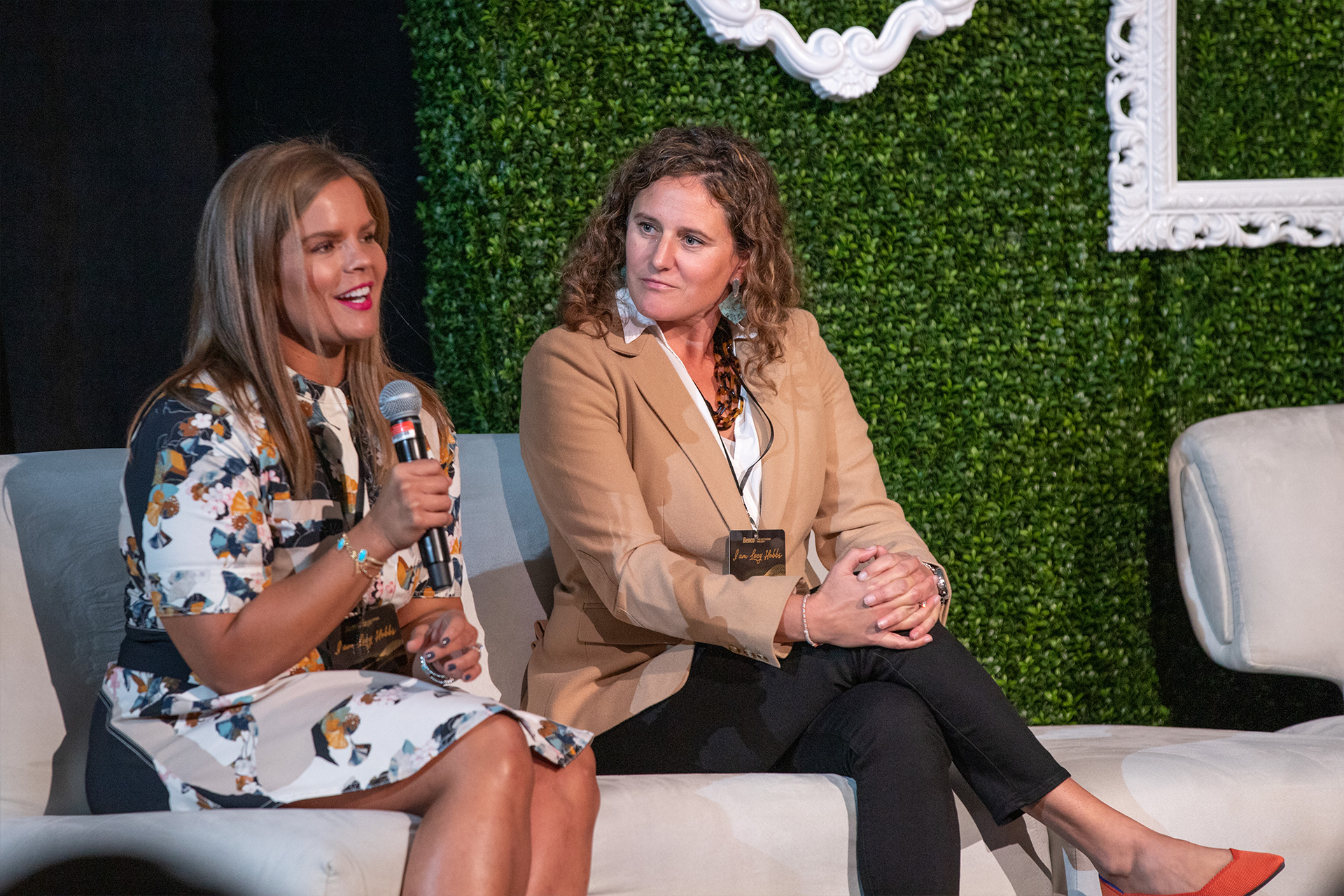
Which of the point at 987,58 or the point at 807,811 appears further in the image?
the point at 987,58

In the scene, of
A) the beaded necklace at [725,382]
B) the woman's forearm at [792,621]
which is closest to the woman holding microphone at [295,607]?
the woman's forearm at [792,621]

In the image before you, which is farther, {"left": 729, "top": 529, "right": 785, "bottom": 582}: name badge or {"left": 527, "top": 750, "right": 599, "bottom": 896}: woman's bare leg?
{"left": 729, "top": 529, "right": 785, "bottom": 582}: name badge

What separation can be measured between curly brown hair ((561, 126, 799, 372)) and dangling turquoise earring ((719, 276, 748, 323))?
0.02 metres

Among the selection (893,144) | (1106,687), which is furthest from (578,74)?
(1106,687)

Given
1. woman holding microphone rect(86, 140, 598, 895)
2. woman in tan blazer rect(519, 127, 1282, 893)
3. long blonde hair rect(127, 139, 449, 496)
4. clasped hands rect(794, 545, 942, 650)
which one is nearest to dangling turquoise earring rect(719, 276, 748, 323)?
woman in tan blazer rect(519, 127, 1282, 893)

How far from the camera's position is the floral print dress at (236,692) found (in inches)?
51.8

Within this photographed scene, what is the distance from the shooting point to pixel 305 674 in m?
1.42

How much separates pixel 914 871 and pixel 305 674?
88 cm

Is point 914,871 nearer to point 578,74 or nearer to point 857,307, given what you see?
point 857,307

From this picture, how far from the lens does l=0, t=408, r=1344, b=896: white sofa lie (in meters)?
1.34

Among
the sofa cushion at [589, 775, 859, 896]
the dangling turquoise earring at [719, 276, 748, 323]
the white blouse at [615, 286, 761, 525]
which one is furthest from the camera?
the dangling turquoise earring at [719, 276, 748, 323]

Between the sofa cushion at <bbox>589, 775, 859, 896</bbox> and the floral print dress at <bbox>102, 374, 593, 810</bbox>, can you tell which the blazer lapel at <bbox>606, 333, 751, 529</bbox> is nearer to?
the sofa cushion at <bbox>589, 775, 859, 896</bbox>

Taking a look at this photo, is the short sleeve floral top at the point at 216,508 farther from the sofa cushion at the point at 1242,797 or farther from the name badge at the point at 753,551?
the sofa cushion at the point at 1242,797

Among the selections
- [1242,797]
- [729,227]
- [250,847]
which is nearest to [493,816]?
[250,847]
